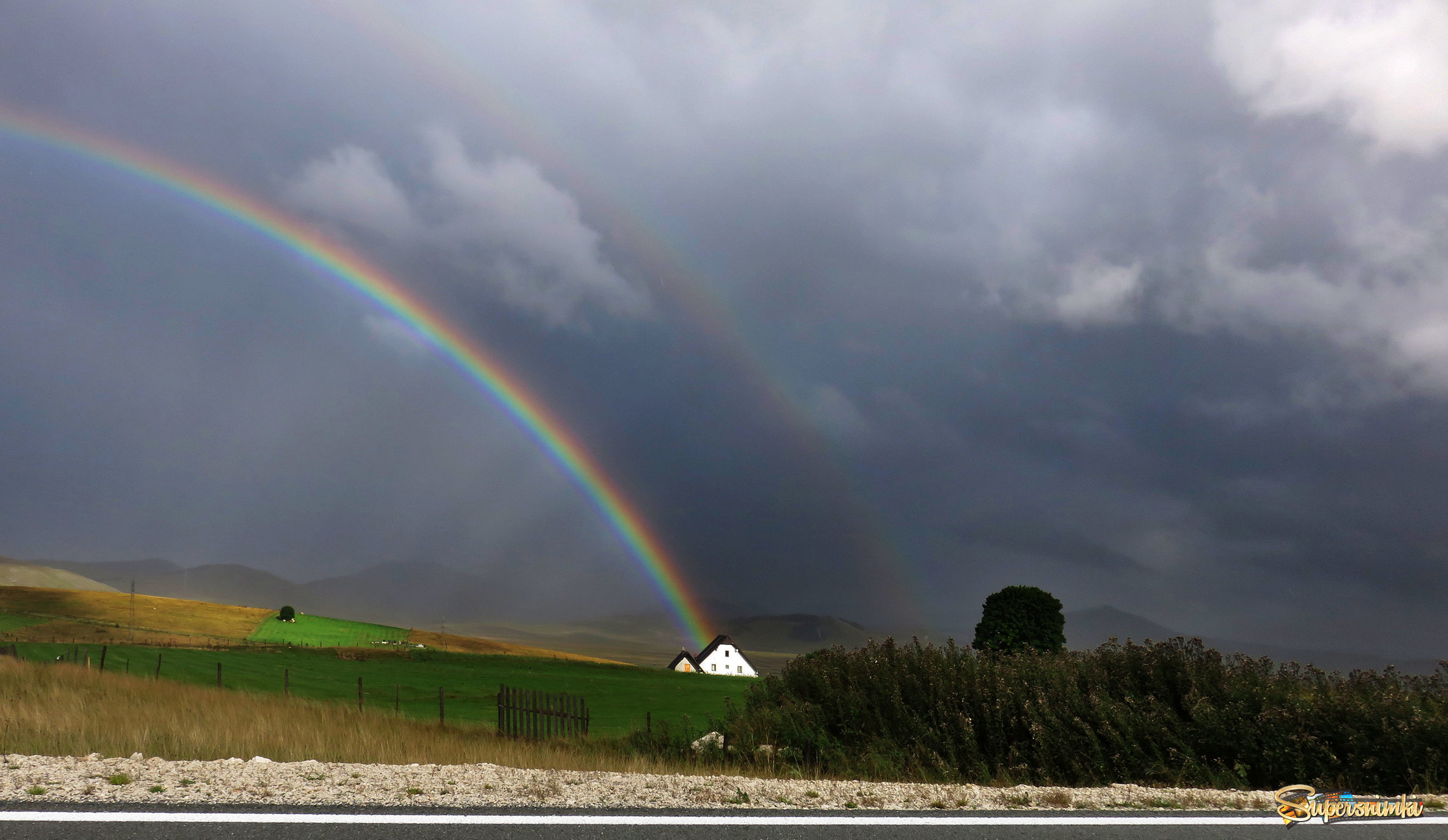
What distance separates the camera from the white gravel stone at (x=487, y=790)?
616cm

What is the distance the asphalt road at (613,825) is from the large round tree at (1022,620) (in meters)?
A: 32.4

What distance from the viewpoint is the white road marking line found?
5441mm

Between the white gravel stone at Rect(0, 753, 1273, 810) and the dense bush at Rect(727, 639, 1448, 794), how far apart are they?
7.65 feet

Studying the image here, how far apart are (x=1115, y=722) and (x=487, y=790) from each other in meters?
8.12

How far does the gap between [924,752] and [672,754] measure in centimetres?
424

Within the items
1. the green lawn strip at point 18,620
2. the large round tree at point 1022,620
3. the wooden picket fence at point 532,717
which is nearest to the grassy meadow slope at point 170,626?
the green lawn strip at point 18,620

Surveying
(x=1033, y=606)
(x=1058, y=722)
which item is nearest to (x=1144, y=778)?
(x=1058, y=722)

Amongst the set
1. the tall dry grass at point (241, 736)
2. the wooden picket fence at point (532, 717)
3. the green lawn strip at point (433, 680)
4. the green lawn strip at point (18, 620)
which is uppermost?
the green lawn strip at point (18, 620)

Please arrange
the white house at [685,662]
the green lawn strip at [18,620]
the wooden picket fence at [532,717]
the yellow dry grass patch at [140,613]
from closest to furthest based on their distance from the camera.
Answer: the wooden picket fence at [532,717], the green lawn strip at [18,620], the yellow dry grass patch at [140,613], the white house at [685,662]

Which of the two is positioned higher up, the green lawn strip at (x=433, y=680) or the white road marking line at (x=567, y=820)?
the white road marking line at (x=567, y=820)

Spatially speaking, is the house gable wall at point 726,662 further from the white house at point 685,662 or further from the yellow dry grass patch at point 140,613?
the yellow dry grass patch at point 140,613

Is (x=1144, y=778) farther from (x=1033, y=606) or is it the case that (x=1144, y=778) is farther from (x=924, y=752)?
(x=1033, y=606)

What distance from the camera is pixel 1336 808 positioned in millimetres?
7195

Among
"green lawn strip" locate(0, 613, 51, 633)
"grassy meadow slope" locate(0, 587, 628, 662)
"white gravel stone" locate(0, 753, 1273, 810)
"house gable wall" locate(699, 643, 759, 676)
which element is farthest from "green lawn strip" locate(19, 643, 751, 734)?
"house gable wall" locate(699, 643, 759, 676)
